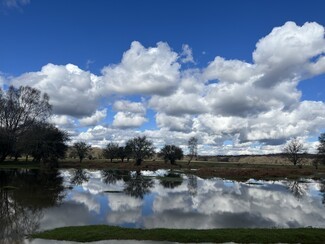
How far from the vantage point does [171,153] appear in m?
148

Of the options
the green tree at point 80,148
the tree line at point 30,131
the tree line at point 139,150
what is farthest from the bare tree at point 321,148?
the green tree at point 80,148

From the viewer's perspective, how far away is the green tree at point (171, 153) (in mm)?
147000

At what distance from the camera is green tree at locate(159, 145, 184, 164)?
147 m

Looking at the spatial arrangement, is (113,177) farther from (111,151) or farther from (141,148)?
(111,151)

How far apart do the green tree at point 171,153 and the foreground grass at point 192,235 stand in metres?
125

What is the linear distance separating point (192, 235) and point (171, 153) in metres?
128

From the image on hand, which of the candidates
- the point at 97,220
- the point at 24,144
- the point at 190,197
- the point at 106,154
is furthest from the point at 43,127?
the point at 97,220

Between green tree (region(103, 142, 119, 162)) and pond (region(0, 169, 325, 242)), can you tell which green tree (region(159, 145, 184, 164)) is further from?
pond (region(0, 169, 325, 242))

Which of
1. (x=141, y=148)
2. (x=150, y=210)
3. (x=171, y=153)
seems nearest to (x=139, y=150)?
(x=141, y=148)

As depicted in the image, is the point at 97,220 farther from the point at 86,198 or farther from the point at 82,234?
the point at 86,198

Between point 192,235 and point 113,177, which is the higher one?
point 113,177

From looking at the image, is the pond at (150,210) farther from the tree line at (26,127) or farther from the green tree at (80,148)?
the green tree at (80,148)

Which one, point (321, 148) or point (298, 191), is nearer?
point (298, 191)

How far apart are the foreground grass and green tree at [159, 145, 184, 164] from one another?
411 ft
